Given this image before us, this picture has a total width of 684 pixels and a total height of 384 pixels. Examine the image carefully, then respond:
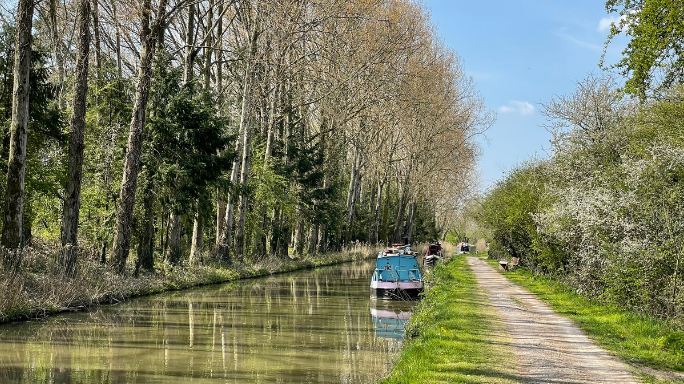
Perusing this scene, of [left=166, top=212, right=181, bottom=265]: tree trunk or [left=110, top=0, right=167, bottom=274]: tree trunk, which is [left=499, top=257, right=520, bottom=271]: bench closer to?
[left=166, top=212, right=181, bottom=265]: tree trunk

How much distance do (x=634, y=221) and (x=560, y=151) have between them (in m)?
9.52

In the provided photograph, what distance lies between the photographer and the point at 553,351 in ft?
38.4

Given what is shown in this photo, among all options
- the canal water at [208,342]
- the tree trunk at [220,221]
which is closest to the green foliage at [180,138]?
the canal water at [208,342]

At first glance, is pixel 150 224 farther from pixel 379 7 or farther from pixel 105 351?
pixel 379 7

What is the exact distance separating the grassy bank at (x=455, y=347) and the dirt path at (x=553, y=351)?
11.9 inches

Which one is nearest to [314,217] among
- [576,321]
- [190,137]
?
[190,137]

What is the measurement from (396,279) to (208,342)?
10865 mm

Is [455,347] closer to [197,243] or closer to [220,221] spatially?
[197,243]

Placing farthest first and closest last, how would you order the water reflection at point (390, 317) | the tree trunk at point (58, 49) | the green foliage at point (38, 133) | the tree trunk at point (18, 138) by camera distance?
1. the tree trunk at point (58, 49)
2. the green foliage at point (38, 133)
3. the tree trunk at point (18, 138)
4. the water reflection at point (390, 317)

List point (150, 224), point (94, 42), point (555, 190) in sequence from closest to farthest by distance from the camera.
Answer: point (555, 190)
point (150, 224)
point (94, 42)

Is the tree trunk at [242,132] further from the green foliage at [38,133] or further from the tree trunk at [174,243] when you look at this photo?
the green foliage at [38,133]

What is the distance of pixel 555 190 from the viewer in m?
22.2

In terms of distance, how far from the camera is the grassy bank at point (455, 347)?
9.48 m

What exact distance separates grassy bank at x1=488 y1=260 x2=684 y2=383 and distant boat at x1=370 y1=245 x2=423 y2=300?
227 inches
